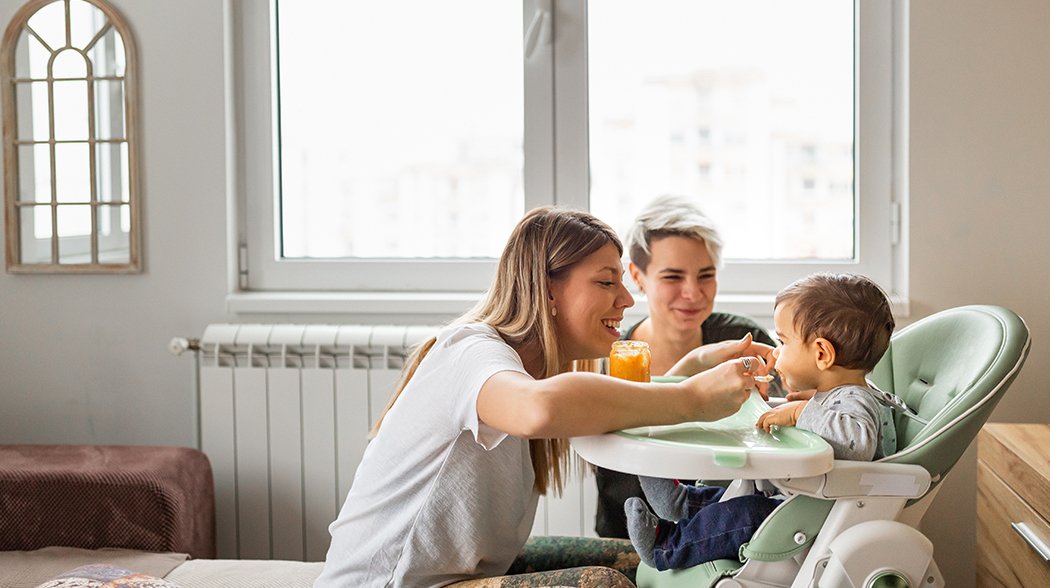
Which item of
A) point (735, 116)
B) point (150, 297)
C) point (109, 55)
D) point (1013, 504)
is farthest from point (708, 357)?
point (109, 55)

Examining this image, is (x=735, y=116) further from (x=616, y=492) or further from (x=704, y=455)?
(x=704, y=455)

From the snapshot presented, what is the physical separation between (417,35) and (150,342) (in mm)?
1093

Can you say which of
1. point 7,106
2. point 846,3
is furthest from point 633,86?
point 7,106

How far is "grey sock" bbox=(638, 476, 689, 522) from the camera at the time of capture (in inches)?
68.3

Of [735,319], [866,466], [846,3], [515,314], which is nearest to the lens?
[866,466]

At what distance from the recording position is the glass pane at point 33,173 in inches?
114

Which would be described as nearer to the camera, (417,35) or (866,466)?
(866,466)

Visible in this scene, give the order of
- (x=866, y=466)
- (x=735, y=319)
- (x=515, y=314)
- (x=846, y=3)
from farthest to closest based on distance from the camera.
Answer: (x=846, y=3) < (x=735, y=319) < (x=515, y=314) < (x=866, y=466)

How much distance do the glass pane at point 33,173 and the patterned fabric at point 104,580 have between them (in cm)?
131

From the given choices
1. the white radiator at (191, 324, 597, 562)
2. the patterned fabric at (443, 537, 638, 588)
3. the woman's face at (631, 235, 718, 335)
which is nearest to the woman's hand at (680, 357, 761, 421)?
the patterned fabric at (443, 537, 638, 588)

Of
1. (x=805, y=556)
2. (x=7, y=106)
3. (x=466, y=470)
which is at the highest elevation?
(x=7, y=106)

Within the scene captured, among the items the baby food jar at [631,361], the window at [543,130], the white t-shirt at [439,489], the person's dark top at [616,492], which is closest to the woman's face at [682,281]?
the person's dark top at [616,492]

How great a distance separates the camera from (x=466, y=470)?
1624 mm

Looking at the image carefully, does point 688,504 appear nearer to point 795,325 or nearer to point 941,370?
point 795,325
